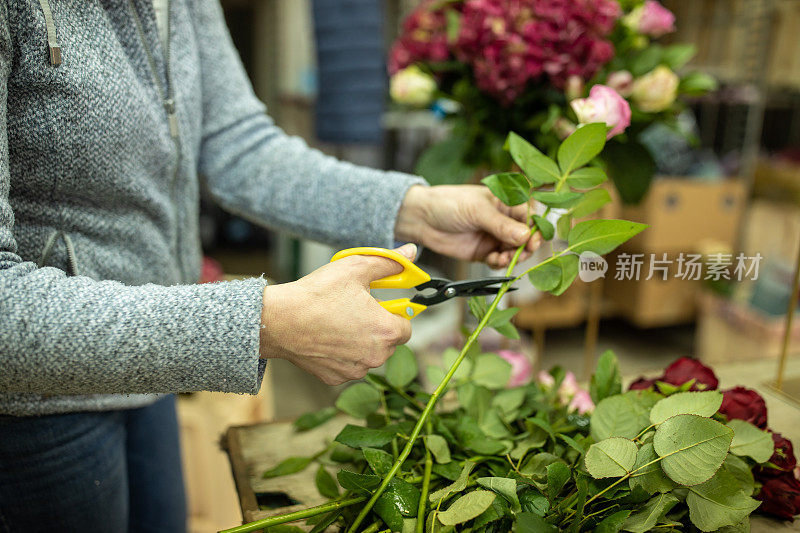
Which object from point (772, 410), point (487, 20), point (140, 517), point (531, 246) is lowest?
point (140, 517)

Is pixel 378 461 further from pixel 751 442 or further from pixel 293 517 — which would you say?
pixel 751 442

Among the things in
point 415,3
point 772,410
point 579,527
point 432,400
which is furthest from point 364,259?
point 415,3

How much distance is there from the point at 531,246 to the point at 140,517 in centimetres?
61

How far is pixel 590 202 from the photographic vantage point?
597 mm

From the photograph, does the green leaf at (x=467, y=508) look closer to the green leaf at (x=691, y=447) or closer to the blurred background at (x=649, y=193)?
the green leaf at (x=691, y=447)

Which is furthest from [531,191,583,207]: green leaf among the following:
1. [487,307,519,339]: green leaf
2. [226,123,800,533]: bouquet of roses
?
[487,307,519,339]: green leaf

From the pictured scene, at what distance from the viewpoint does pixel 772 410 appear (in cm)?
73

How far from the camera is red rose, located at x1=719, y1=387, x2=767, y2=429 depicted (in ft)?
1.88

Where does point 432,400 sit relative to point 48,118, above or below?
below

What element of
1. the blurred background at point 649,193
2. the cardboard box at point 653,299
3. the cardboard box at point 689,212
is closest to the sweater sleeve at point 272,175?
the blurred background at point 649,193

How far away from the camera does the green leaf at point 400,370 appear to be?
651mm

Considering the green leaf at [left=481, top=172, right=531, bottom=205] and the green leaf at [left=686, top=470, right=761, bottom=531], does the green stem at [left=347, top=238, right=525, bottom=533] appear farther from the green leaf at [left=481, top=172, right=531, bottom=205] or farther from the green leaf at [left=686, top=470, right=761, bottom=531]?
the green leaf at [left=686, top=470, right=761, bottom=531]

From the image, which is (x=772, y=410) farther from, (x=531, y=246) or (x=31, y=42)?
(x=31, y=42)

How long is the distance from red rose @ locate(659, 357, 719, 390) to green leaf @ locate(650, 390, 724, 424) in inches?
2.6
